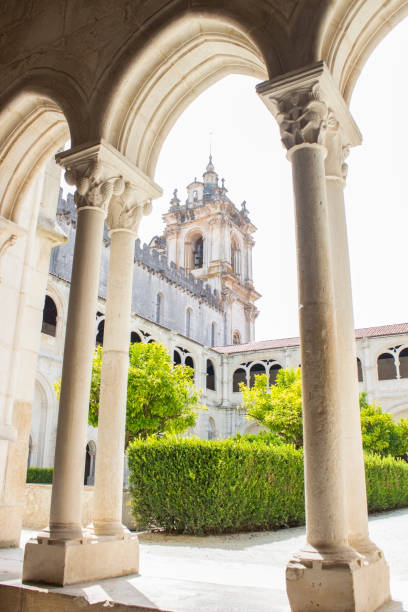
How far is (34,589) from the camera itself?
11.4ft

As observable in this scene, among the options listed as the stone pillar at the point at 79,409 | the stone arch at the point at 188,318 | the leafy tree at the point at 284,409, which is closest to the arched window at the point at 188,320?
the stone arch at the point at 188,318

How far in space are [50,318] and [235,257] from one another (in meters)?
24.4

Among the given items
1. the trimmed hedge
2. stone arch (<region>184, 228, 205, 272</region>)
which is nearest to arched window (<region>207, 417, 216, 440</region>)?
stone arch (<region>184, 228, 205, 272</region>)

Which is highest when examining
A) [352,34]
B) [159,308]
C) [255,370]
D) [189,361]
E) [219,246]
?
[219,246]

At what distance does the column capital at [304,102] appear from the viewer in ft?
12.4

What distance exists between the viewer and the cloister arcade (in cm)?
325

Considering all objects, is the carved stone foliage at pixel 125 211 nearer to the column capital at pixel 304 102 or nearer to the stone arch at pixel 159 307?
the column capital at pixel 304 102

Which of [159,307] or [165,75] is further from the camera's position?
[159,307]

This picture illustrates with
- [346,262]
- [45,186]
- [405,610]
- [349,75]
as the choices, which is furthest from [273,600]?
[45,186]

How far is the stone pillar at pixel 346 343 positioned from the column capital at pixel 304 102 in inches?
6.7

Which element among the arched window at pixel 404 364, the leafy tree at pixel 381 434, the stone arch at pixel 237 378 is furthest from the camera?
the stone arch at pixel 237 378

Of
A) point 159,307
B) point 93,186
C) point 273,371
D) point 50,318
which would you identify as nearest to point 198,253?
point 159,307

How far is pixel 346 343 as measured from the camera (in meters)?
3.77

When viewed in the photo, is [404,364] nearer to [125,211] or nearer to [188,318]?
[188,318]
